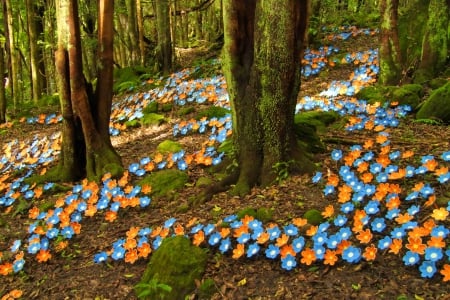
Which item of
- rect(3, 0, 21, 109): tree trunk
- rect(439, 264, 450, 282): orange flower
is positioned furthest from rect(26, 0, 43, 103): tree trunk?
rect(439, 264, 450, 282): orange flower

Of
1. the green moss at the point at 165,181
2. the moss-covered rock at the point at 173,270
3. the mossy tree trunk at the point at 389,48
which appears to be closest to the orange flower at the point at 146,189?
the green moss at the point at 165,181

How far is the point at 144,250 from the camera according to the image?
12.6ft

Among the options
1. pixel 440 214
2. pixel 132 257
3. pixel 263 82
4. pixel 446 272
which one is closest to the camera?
pixel 446 272

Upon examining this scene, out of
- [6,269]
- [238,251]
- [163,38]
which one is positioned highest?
[163,38]

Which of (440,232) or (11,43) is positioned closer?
(440,232)

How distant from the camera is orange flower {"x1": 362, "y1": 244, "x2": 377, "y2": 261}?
306 cm

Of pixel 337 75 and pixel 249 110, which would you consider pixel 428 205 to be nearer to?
pixel 249 110

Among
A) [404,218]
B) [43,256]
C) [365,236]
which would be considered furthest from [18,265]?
[404,218]

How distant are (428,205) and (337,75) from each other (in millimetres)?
6160

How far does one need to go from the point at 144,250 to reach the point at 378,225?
189 cm

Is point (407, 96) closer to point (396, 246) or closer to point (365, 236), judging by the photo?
point (365, 236)

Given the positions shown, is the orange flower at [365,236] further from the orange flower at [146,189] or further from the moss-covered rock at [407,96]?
the moss-covered rock at [407,96]

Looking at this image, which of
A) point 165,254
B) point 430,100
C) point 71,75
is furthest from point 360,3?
point 165,254

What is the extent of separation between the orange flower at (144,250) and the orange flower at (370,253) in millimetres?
1752
